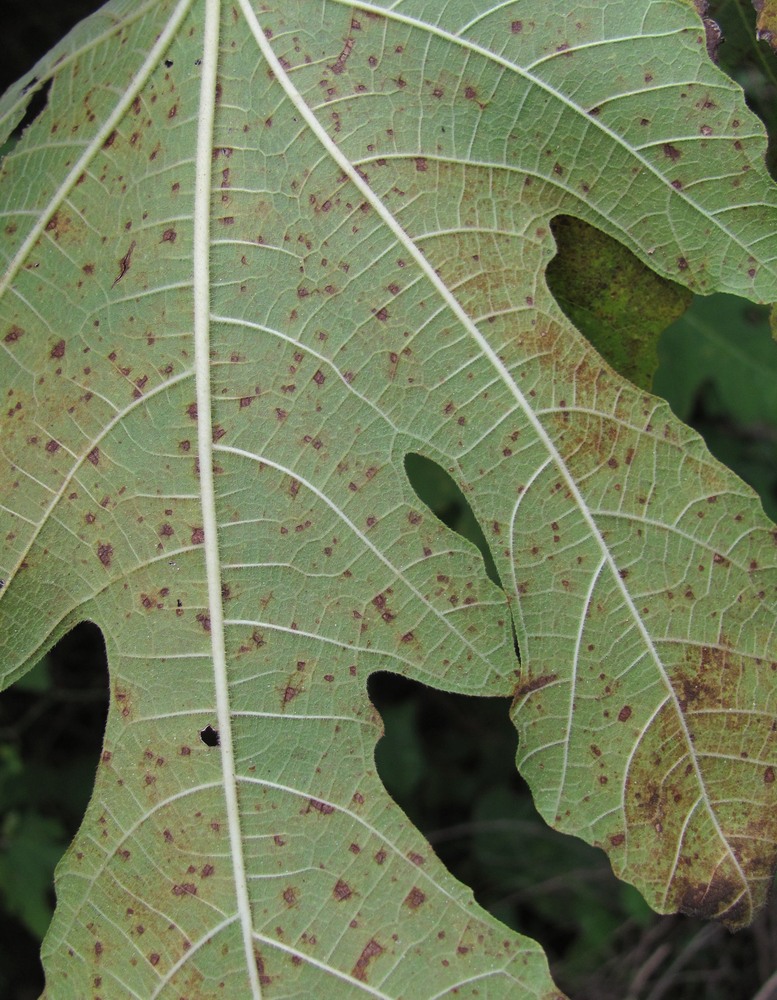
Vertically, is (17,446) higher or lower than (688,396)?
higher

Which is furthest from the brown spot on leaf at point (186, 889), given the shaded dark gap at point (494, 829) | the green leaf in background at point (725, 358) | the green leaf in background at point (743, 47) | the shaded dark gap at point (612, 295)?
the shaded dark gap at point (494, 829)

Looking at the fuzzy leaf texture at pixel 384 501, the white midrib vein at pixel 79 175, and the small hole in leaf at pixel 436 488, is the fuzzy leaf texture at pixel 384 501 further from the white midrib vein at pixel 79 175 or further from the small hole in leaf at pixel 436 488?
the small hole in leaf at pixel 436 488

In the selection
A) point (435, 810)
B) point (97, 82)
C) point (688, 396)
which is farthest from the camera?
→ point (435, 810)

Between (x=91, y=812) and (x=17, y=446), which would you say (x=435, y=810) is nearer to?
(x=91, y=812)

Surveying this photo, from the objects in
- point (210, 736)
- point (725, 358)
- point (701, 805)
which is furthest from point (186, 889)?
point (725, 358)

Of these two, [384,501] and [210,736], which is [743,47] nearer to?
[384,501]

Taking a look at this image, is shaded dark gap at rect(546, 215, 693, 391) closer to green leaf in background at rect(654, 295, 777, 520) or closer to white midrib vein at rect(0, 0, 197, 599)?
white midrib vein at rect(0, 0, 197, 599)

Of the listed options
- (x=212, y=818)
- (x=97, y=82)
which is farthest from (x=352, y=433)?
(x=97, y=82)
